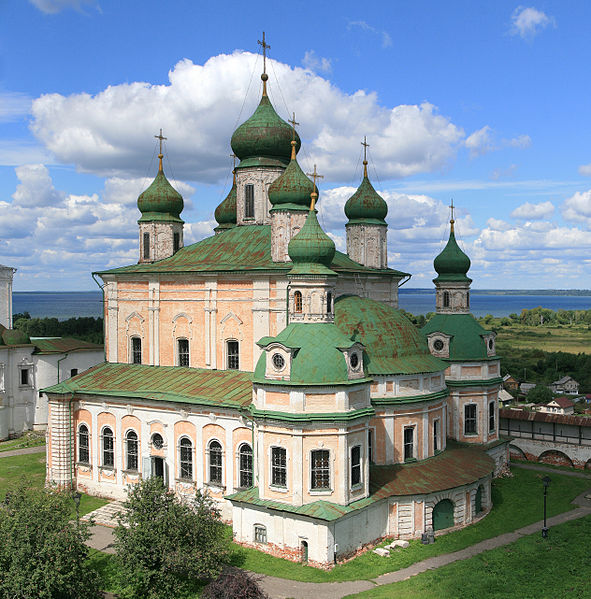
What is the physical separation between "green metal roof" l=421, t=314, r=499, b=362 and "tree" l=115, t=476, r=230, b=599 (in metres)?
15.8

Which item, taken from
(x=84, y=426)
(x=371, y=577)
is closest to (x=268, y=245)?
(x=84, y=426)

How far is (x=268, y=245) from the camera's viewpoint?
28.5 meters

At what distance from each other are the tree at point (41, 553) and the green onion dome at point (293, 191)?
1425cm

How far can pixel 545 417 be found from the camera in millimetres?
35375

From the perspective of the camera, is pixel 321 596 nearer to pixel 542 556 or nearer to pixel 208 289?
pixel 542 556

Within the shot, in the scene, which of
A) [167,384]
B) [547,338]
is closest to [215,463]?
[167,384]

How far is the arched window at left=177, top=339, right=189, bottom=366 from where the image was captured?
29.4 metres

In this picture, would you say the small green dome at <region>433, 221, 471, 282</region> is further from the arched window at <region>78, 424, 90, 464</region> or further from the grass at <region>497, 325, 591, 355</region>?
the grass at <region>497, 325, 591, 355</region>

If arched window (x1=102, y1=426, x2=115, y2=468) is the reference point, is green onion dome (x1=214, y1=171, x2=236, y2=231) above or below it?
above

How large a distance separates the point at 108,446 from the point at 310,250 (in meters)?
12.4

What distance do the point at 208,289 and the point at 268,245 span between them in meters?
3.09

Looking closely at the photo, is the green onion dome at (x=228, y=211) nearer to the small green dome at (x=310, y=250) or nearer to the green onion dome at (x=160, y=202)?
the green onion dome at (x=160, y=202)

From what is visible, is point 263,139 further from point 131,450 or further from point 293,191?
point 131,450

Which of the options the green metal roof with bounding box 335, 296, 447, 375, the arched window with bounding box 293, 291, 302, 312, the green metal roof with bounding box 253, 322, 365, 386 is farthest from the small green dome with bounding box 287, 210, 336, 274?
the green metal roof with bounding box 335, 296, 447, 375
